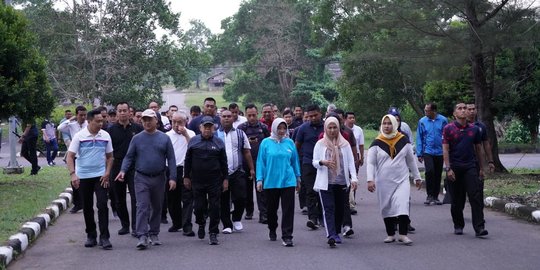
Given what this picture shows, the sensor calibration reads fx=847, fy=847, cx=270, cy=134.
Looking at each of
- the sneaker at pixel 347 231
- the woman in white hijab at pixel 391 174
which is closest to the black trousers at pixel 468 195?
the woman in white hijab at pixel 391 174

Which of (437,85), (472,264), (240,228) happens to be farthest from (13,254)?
(437,85)

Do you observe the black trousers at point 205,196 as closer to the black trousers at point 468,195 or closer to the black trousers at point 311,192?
the black trousers at point 311,192

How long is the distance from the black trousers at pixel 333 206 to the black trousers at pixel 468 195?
5.43ft

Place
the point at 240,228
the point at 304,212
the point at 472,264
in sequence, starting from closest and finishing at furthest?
the point at 472,264, the point at 240,228, the point at 304,212

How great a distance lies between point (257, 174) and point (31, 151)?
1248 cm

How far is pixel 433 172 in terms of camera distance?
15.9m

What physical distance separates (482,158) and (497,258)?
2495mm

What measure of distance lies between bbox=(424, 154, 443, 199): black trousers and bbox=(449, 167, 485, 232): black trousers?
3769 millimetres

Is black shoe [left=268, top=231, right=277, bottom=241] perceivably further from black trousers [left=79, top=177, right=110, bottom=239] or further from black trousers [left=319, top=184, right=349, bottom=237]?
black trousers [left=79, top=177, right=110, bottom=239]

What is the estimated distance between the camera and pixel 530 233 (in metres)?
12.1

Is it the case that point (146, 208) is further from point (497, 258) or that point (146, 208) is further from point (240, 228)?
point (497, 258)

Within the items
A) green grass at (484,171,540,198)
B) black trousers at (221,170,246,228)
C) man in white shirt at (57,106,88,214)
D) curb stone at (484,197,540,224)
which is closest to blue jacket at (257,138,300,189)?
black trousers at (221,170,246,228)

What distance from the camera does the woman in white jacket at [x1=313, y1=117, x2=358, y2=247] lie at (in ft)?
37.2

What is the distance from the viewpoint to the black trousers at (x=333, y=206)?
1109 centimetres
